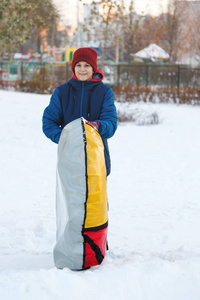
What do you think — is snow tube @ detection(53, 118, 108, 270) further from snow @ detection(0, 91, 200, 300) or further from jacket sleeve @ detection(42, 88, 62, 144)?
jacket sleeve @ detection(42, 88, 62, 144)

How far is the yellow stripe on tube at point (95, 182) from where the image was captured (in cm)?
302

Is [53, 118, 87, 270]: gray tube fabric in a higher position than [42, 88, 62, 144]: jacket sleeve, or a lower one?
lower

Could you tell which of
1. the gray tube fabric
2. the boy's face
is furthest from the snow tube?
the boy's face

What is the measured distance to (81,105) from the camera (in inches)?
132

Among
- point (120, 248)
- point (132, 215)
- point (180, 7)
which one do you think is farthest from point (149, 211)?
point (180, 7)

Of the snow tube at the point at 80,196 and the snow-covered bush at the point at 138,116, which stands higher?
the snow tube at the point at 80,196

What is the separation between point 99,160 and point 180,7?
37.6 meters

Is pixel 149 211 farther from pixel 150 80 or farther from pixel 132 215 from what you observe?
pixel 150 80

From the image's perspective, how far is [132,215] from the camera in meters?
5.34

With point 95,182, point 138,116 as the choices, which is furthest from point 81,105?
point 138,116

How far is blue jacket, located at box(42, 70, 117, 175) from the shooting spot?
336 cm

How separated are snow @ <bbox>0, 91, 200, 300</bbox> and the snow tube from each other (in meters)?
0.15

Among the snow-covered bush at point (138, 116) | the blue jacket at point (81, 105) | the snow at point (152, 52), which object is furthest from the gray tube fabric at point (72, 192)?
the snow at point (152, 52)

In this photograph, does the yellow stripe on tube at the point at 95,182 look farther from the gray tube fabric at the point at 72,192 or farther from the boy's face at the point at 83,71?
the boy's face at the point at 83,71
